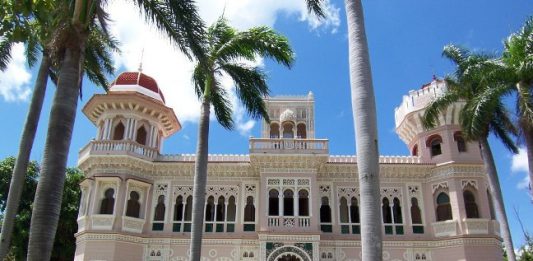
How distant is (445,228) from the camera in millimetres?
22844

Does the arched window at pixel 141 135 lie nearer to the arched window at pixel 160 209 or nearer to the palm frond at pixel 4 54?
the arched window at pixel 160 209

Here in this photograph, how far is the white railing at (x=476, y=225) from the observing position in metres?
22.2

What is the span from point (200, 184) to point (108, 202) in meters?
9.81

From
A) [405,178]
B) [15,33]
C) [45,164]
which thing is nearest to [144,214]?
[405,178]

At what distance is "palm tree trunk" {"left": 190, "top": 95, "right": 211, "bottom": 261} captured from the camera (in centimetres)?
1466

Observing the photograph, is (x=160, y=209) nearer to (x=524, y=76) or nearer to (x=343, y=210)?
(x=343, y=210)

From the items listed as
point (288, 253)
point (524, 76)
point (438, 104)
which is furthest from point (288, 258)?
point (524, 76)

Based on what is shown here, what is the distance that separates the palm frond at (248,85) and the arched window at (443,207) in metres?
11.6

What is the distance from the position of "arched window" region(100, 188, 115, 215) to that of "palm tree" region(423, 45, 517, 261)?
48.9 ft

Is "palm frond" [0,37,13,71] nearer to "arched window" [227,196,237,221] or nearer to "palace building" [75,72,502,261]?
"palace building" [75,72,502,261]

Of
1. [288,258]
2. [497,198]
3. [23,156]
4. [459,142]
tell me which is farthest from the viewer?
[459,142]

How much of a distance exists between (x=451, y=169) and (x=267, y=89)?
37.3 ft

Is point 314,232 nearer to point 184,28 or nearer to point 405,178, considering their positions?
point 405,178

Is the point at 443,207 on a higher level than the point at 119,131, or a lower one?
lower
